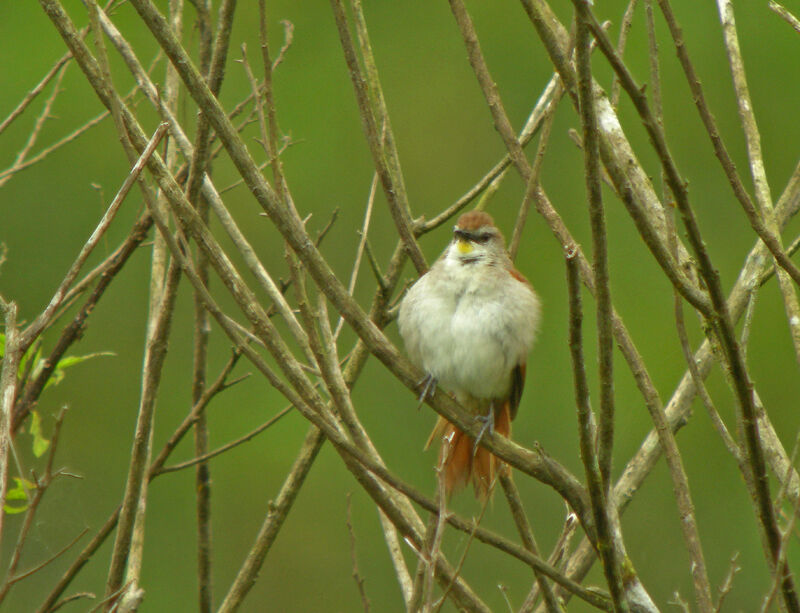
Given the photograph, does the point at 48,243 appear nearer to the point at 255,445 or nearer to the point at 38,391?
the point at 255,445

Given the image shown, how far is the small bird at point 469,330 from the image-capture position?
3.88m

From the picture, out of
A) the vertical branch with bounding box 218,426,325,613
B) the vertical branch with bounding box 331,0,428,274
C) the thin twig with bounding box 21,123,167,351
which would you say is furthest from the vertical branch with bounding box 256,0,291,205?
the vertical branch with bounding box 218,426,325,613

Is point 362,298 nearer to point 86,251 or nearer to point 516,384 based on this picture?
point 516,384

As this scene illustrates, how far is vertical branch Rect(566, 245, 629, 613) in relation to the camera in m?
2.23

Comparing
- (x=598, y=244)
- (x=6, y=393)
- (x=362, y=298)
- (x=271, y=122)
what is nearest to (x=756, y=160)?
(x=598, y=244)

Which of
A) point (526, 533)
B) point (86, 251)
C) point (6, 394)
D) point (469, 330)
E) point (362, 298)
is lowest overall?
point (362, 298)

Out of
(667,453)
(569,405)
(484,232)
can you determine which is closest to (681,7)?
(569,405)

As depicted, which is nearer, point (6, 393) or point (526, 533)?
point (6, 393)

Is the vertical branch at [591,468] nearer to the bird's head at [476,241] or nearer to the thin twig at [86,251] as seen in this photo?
the thin twig at [86,251]

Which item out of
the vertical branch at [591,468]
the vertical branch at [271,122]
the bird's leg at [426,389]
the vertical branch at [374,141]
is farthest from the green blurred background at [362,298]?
the vertical branch at [591,468]

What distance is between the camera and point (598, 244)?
2074 mm

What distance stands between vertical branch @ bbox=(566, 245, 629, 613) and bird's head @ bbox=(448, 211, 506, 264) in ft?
5.75

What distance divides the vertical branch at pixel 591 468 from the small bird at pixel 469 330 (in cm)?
144

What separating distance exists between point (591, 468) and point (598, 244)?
507mm
